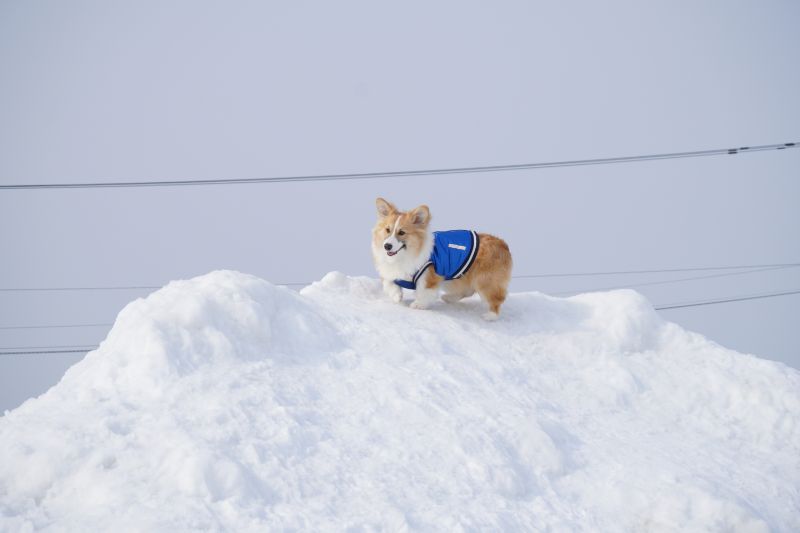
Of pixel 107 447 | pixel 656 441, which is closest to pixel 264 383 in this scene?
pixel 107 447

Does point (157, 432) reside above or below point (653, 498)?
above

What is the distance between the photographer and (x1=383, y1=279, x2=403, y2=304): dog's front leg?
636 cm

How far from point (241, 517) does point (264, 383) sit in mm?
1142

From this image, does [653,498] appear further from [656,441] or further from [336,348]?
[336,348]

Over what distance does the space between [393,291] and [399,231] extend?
0.65 metres

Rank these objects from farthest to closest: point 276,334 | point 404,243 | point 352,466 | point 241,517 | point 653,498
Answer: point 404,243 < point 276,334 < point 653,498 < point 352,466 < point 241,517

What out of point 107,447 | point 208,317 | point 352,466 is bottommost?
point 352,466

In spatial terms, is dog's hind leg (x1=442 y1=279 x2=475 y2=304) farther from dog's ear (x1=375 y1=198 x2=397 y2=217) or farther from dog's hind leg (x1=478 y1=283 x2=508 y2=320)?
dog's ear (x1=375 y1=198 x2=397 y2=217)

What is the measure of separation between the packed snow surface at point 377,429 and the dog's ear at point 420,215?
105 centimetres

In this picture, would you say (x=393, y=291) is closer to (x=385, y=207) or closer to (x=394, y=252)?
(x=394, y=252)

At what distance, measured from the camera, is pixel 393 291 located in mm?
6391

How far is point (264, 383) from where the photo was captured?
402cm

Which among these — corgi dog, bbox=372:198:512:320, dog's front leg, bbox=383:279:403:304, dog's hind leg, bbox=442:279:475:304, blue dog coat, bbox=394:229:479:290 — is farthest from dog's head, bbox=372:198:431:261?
dog's hind leg, bbox=442:279:475:304

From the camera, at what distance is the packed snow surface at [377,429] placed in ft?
10.2
